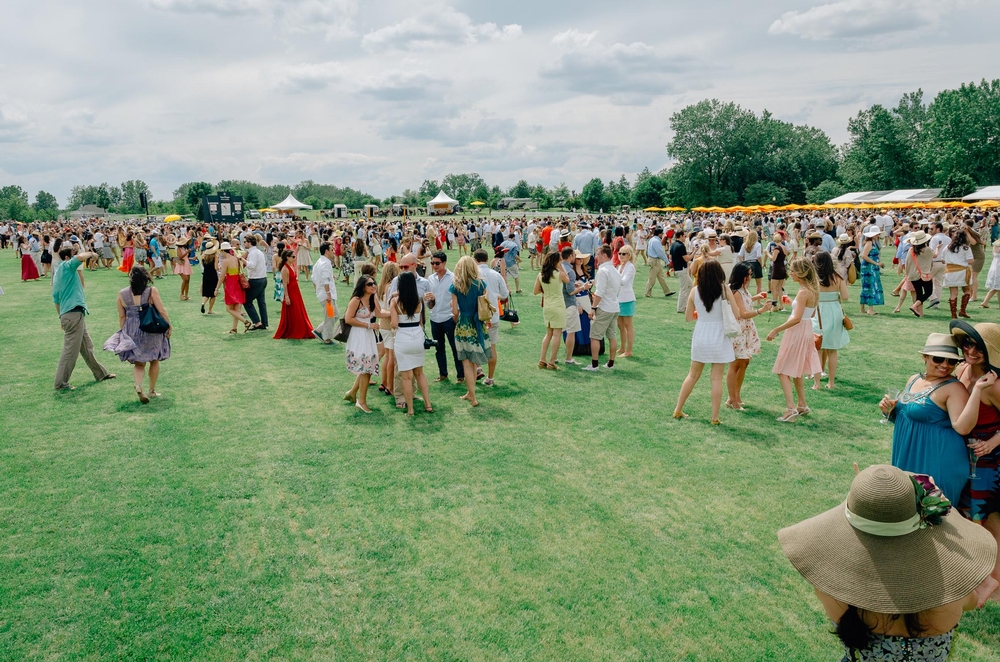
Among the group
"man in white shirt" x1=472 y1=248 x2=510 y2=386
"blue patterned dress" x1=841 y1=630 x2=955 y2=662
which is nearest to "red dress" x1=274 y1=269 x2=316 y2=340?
"man in white shirt" x1=472 y1=248 x2=510 y2=386

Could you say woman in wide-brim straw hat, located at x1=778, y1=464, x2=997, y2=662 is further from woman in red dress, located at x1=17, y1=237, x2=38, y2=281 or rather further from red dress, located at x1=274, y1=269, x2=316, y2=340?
woman in red dress, located at x1=17, y1=237, x2=38, y2=281

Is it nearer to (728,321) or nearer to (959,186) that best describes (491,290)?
(728,321)

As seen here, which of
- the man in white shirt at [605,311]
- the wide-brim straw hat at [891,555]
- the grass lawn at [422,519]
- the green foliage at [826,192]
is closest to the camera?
the wide-brim straw hat at [891,555]

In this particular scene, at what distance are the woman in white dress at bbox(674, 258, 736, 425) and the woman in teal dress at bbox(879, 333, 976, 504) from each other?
9.22 ft

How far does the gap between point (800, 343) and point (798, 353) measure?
12cm

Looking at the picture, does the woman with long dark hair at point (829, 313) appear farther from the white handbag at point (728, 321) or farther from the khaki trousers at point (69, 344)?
the khaki trousers at point (69, 344)

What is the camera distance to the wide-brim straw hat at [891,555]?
2.20 metres

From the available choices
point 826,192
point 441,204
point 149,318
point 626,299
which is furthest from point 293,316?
point 826,192

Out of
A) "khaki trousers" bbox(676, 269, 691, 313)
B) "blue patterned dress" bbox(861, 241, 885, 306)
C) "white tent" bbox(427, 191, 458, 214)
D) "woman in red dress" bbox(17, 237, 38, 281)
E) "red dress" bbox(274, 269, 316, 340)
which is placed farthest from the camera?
"white tent" bbox(427, 191, 458, 214)

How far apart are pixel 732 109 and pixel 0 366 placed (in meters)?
92.6

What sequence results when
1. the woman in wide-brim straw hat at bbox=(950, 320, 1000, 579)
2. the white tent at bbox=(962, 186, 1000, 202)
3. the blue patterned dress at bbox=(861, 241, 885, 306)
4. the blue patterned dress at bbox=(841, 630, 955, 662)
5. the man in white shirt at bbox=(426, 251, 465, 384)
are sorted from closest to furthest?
the blue patterned dress at bbox=(841, 630, 955, 662) < the woman in wide-brim straw hat at bbox=(950, 320, 1000, 579) < the man in white shirt at bbox=(426, 251, 465, 384) < the blue patterned dress at bbox=(861, 241, 885, 306) < the white tent at bbox=(962, 186, 1000, 202)

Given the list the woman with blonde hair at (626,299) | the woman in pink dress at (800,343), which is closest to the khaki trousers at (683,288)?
→ the woman with blonde hair at (626,299)

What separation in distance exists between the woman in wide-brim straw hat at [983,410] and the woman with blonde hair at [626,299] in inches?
233

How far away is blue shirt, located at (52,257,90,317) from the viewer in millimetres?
8539
